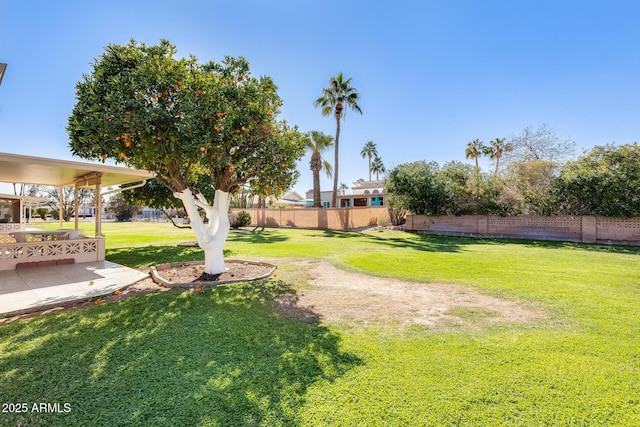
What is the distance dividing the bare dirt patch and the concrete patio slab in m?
4.16

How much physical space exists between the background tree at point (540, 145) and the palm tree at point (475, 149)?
20.8 meters

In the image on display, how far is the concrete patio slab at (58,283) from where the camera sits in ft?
17.2

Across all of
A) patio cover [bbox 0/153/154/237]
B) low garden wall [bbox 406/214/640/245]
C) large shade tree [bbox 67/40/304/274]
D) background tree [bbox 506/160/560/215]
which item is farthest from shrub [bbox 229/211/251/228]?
background tree [bbox 506/160/560/215]

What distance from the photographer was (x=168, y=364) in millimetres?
3137

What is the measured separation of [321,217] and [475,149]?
31032 mm

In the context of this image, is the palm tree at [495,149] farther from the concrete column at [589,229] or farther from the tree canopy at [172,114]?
the tree canopy at [172,114]

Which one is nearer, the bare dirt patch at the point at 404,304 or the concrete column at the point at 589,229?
the bare dirt patch at the point at 404,304

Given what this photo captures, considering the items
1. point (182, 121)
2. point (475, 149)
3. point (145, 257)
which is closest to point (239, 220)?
point (145, 257)

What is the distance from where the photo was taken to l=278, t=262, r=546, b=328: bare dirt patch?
4.48 meters

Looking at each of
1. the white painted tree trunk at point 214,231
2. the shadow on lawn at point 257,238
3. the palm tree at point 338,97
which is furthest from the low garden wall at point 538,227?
the white painted tree trunk at point 214,231

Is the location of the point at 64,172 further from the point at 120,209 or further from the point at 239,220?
the point at 120,209

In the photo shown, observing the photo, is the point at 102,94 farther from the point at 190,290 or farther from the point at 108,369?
the point at 108,369

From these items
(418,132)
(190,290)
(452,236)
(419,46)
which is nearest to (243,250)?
(190,290)

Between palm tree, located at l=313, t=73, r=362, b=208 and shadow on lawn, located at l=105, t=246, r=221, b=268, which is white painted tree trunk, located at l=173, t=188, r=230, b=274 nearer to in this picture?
shadow on lawn, located at l=105, t=246, r=221, b=268
